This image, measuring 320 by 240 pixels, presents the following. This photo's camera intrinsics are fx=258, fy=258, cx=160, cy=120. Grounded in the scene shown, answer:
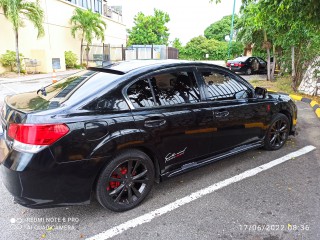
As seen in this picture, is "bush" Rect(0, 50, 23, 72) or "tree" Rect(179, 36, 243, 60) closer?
"bush" Rect(0, 50, 23, 72)

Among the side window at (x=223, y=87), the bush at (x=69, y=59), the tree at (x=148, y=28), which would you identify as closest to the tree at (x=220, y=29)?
the tree at (x=148, y=28)

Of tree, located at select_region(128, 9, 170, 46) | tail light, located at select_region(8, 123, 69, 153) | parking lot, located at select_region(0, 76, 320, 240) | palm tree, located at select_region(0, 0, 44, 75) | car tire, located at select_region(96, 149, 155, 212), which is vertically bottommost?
parking lot, located at select_region(0, 76, 320, 240)

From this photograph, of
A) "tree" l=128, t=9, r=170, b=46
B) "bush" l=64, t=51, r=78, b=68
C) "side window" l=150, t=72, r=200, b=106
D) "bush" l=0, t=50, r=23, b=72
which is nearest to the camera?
"side window" l=150, t=72, r=200, b=106

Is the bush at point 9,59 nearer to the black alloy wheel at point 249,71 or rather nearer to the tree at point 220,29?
the black alloy wheel at point 249,71

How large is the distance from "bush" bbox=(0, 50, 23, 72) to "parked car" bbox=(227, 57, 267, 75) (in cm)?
1420

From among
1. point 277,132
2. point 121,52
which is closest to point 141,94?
point 277,132

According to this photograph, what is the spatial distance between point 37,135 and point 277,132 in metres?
3.79

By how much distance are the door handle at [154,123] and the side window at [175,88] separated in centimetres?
20

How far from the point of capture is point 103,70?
3.21 m

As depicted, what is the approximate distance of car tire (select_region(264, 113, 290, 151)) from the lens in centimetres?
429

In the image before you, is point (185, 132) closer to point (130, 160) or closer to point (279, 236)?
point (130, 160)

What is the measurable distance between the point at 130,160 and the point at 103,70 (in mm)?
1214

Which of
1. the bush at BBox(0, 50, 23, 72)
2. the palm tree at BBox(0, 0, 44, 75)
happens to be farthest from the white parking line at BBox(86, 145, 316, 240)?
the bush at BBox(0, 50, 23, 72)

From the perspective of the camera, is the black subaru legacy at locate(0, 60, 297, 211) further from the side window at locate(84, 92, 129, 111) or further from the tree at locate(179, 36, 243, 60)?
the tree at locate(179, 36, 243, 60)
